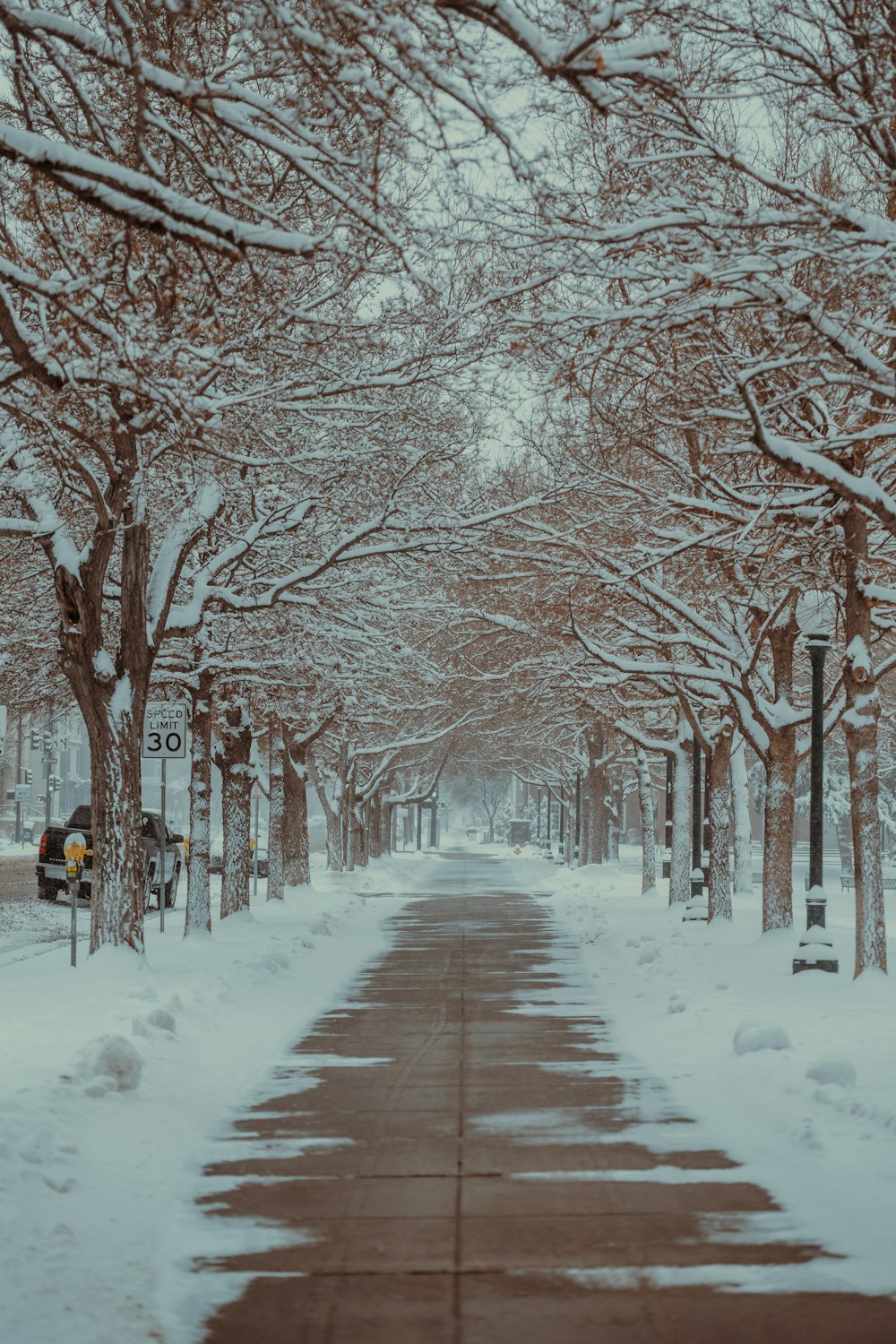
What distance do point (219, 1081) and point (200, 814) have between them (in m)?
12.0

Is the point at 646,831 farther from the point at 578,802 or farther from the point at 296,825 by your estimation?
the point at 578,802

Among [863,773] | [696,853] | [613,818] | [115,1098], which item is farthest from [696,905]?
[613,818]

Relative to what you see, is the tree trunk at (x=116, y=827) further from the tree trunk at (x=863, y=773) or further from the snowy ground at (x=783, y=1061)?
the tree trunk at (x=863, y=773)

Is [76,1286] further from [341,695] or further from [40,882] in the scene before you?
[40,882]

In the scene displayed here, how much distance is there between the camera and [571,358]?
985 centimetres

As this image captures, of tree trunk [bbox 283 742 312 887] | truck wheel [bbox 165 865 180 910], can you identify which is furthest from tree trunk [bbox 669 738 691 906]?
truck wheel [bbox 165 865 180 910]

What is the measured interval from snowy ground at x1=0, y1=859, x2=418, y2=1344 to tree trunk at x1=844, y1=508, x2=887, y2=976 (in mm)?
5527

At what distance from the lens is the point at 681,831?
3284cm

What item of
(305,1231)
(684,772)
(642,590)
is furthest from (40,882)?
(305,1231)

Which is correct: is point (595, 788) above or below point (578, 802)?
above

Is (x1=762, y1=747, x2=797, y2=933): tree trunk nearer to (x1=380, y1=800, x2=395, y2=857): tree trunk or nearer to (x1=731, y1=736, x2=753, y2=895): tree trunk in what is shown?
(x1=731, y1=736, x2=753, y2=895): tree trunk

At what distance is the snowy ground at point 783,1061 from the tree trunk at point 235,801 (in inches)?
240

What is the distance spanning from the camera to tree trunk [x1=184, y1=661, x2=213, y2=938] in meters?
21.2

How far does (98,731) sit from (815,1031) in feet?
25.0
